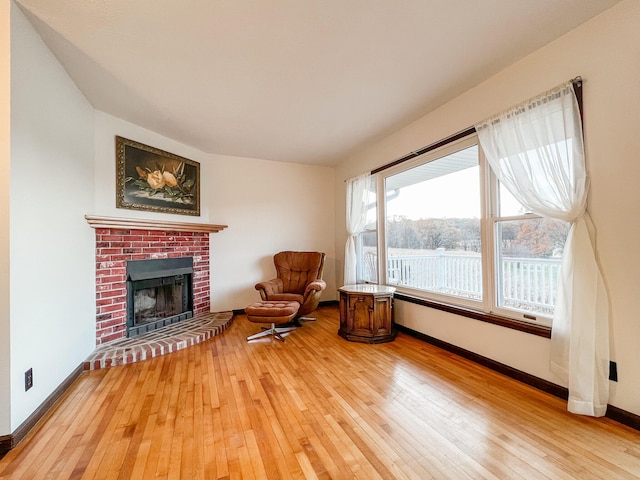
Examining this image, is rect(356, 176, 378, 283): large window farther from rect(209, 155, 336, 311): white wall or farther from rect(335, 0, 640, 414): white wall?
rect(335, 0, 640, 414): white wall

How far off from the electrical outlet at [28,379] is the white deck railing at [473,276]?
3460mm

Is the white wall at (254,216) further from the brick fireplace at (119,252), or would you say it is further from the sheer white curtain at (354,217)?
the sheer white curtain at (354,217)

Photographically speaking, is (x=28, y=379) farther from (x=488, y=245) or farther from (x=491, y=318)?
(x=488, y=245)

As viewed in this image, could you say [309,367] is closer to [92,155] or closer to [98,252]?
[98,252]

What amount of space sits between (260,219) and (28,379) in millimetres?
3253

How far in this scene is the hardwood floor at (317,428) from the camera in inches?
52.4

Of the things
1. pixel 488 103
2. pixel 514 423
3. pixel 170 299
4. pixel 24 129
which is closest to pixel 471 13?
pixel 488 103

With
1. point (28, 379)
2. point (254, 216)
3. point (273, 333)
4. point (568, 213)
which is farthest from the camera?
point (254, 216)

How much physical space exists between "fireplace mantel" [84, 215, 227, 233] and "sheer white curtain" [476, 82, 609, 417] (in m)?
3.60

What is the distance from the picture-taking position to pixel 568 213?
72.4 inches

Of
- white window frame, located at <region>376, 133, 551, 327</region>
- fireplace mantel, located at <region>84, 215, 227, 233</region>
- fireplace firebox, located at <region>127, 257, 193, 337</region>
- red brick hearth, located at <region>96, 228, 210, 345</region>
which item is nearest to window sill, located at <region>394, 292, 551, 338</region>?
white window frame, located at <region>376, 133, 551, 327</region>

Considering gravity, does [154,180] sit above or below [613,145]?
above

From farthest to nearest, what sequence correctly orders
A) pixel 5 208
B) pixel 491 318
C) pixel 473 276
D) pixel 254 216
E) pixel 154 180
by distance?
1. pixel 254 216
2. pixel 154 180
3. pixel 473 276
4. pixel 491 318
5. pixel 5 208

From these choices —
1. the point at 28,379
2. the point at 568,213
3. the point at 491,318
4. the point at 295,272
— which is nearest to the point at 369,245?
the point at 295,272
